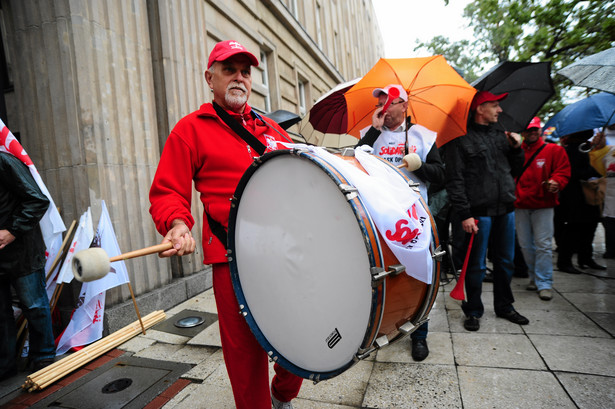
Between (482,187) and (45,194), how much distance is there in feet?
13.0

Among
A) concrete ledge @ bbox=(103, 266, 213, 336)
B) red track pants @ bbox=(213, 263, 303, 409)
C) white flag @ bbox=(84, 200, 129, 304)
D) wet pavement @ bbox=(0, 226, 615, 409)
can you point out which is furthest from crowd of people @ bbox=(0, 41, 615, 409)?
concrete ledge @ bbox=(103, 266, 213, 336)

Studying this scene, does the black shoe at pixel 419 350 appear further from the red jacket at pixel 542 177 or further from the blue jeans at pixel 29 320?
the blue jeans at pixel 29 320

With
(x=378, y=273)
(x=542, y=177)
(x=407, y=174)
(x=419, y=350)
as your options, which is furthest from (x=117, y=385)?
(x=542, y=177)

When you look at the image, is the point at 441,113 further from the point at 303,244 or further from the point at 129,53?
the point at 129,53

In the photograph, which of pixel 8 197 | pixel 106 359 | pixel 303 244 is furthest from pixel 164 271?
pixel 303 244

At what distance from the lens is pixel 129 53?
420cm

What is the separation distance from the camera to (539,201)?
13.9 ft

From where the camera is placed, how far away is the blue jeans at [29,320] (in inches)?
118

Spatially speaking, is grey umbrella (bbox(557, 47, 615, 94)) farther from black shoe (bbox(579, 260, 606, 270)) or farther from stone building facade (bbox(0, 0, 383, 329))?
stone building facade (bbox(0, 0, 383, 329))

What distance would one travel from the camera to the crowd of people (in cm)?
180

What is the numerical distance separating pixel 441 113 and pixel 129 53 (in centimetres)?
358

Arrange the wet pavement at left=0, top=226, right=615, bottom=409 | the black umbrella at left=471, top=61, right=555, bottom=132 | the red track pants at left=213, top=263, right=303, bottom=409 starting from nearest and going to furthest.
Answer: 1. the red track pants at left=213, top=263, right=303, bottom=409
2. the wet pavement at left=0, top=226, right=615, bottom=409
3. the black umbrella at left=471, top=61, right=555, bottom=132

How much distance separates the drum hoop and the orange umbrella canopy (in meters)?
2.18

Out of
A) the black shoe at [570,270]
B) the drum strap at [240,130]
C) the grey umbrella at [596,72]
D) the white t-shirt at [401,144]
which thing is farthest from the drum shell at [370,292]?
the black shoe at [570,270]
